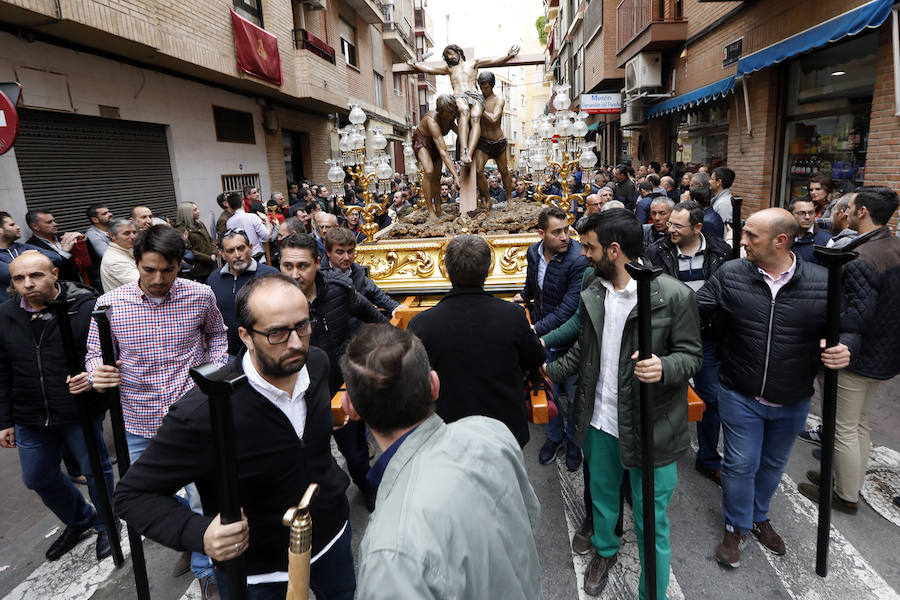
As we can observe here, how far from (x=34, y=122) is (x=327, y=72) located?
8330mm

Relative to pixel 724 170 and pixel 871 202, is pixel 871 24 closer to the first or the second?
pixel 724 170

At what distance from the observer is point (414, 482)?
120 cm

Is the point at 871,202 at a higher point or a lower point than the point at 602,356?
higher

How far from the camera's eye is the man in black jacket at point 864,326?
2.96m

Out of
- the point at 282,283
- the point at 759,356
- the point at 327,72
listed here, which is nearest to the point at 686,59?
the point at 327,72

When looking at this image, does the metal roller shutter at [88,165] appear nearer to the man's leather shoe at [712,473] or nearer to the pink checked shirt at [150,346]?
the pink checked shirt at [150,346]

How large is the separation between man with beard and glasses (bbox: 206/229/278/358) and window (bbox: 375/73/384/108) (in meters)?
20.6

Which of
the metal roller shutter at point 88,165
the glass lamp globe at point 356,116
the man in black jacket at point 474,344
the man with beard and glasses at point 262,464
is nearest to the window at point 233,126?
the metal roller shutter at point 88,165

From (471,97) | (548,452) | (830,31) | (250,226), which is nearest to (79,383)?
(548,452)

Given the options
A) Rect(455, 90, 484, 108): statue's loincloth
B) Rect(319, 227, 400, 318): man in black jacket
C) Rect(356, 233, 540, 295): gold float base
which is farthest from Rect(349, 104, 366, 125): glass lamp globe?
Rect(319, 227, 400, 318): man in black jacket

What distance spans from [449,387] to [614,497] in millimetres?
1090

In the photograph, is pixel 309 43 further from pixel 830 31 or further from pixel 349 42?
pixel 830 31

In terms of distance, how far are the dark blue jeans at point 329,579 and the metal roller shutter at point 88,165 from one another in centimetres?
661

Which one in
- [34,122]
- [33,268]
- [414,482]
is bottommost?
[414,482]
